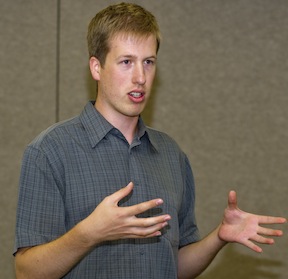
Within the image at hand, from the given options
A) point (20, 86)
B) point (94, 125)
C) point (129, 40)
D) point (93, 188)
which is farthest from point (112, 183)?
point (20, 86)

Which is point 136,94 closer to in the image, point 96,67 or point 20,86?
point 96,67

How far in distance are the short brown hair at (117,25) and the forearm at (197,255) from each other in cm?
66

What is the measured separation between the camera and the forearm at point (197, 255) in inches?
71.1

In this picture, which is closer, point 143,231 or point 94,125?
point 143,231

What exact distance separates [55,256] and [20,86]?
1337mm

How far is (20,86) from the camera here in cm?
264

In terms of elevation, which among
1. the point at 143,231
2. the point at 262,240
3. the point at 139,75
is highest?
the point at 139,75

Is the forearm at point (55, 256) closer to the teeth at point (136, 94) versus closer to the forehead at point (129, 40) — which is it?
the teeth at point (136, 94)

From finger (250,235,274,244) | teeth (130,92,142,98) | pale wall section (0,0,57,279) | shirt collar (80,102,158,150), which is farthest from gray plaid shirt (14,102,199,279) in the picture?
pale wall section (0,0,57,279)

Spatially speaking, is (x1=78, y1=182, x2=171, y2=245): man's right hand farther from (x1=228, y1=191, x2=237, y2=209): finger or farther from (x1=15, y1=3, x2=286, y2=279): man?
(x1=228, y1=191, x2=237, y2=209): finger

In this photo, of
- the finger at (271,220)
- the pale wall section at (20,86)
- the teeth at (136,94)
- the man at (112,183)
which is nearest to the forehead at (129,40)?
the man at (112,183)

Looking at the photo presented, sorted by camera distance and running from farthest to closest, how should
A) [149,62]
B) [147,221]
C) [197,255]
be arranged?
1. [197,255]
2. [149,62]
3. [147,221]

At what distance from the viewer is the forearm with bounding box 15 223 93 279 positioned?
142cm

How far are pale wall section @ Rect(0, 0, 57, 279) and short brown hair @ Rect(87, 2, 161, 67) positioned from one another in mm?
929
